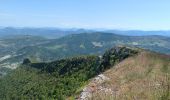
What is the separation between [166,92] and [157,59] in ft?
376

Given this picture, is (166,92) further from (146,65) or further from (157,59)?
(157,59)

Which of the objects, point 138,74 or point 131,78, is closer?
point 131,78

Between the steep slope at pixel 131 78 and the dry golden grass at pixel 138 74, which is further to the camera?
the dry golden grass at pixel 138 74

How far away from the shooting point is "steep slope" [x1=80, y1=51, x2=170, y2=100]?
77438 mm

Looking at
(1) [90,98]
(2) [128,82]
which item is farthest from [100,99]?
(2) [128,82]

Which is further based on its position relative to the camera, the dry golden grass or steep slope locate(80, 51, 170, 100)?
the dry golden grass

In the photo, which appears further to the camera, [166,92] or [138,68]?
[138,68]

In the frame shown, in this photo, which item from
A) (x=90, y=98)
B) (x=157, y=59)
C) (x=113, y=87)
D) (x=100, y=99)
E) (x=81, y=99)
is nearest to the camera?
(x=100, y=99)

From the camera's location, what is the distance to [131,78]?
104 meters

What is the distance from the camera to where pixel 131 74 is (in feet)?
365

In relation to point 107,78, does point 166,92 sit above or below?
above

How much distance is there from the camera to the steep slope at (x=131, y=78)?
254 feet

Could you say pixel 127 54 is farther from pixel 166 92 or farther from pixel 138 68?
pixel 166 92

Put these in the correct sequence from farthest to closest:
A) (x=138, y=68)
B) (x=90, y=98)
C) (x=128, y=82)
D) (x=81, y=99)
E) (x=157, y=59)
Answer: (x=157, y=59) < (x=138, y=68) < (x=128, y=82) < (x=81, y=99) < (x=90, y=98)
